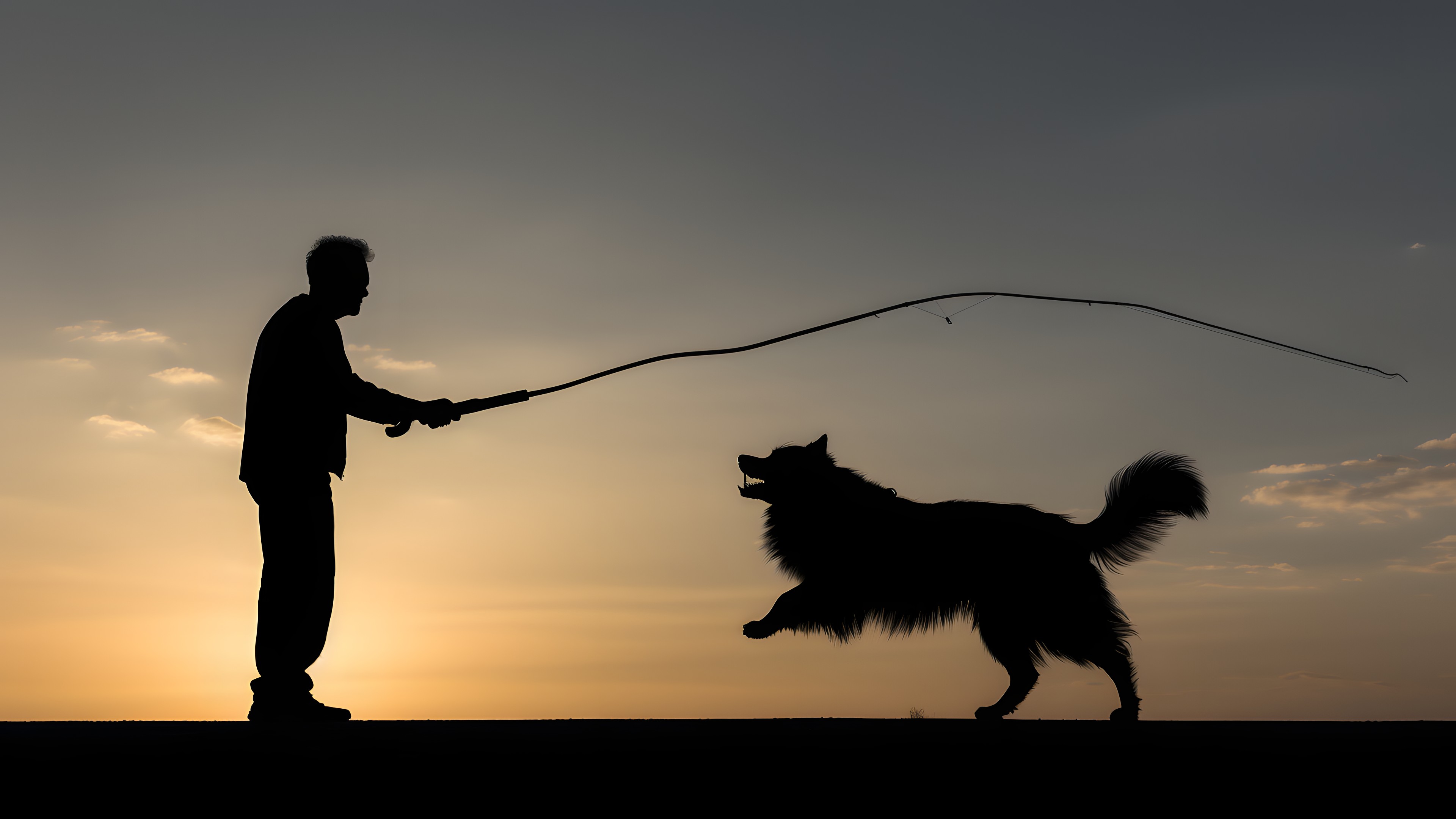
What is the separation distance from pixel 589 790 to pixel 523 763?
243 mm

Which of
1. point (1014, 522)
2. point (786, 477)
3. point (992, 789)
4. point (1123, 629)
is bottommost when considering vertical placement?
point (992, 789)

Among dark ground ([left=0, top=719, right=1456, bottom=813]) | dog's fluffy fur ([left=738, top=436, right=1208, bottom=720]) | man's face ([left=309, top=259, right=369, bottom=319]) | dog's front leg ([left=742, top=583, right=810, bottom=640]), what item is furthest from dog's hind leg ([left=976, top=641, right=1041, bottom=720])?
man's face ([left=309, top=259, right=369, bottom=319])

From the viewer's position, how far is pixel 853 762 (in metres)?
2.93

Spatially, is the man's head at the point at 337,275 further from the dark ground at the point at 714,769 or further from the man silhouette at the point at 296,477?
the dark ground at the point at 714,769

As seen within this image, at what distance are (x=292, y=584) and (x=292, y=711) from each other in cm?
54

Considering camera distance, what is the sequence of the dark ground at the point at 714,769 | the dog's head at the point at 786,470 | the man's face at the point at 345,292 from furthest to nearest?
the dog's head at the point at 786,470 → the man's face at the point at 345,292 → the dark ground at the point at 714,769

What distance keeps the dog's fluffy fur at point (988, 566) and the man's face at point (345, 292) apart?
314 cm

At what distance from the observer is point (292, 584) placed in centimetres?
434

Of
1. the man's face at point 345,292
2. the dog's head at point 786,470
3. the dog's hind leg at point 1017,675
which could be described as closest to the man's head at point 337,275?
the man's face at point 345,292

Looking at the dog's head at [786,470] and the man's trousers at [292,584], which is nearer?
the man's trousers at [292,584]

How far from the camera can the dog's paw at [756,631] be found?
6.29 m

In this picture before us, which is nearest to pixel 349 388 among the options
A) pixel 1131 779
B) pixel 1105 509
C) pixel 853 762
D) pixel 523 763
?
pixel 523 763

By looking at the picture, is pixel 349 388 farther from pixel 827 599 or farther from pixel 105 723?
pixel 827 599

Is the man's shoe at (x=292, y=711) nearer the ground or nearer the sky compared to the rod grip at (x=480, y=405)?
nearer the ground
